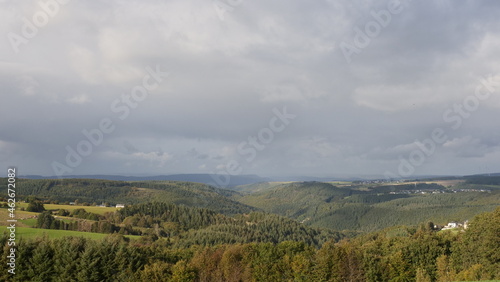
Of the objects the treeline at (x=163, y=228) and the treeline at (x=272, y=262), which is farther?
the treeline at (x=163, y=228)

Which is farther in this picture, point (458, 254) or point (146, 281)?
point (458, 254)

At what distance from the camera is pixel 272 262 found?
2470 inches

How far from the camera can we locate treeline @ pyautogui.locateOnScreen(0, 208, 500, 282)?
50.6m

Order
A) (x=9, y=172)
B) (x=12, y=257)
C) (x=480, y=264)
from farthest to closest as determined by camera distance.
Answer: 1. (x=480, y=264)
2. (x=12, y=257)
3. (x=9, y=172)

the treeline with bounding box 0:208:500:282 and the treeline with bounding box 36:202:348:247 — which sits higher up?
the treeline with bounding box 0:208:500:282

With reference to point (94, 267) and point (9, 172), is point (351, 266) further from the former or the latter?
point (9, 172)

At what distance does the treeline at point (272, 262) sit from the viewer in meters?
50.6

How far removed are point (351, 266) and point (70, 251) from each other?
46.0 metres

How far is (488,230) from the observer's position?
52562mm

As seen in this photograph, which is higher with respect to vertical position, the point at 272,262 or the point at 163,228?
the point at 272,262

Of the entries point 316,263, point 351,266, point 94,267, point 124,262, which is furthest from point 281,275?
point 94,267

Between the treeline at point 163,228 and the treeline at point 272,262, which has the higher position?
the treeline at point 272,262

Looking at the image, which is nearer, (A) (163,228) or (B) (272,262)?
(B) (272,262)

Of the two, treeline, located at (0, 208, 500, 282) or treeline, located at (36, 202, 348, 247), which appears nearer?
treeline, located at (0, 208, 500, 282)
